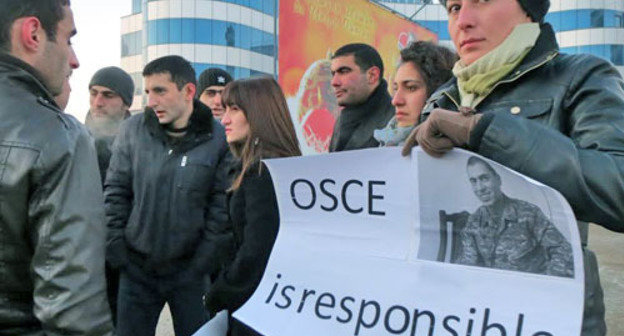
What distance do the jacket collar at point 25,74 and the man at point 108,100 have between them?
229cm

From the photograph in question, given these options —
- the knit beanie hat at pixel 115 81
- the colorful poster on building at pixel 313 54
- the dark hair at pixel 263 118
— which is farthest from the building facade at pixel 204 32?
the dark hair at pixel 263 118

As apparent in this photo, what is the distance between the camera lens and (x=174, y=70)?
3445 mm

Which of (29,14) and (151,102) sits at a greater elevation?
(29,14)

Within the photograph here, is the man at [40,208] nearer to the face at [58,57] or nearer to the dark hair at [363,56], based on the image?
the face at [58,57]

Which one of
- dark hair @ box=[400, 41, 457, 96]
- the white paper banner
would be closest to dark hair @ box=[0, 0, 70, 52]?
the white paper banner

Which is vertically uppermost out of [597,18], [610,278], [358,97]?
[597,18]

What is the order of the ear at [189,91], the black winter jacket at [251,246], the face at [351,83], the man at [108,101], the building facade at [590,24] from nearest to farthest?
the black winter jacket at [251,246] → the ear at [189,91] → the man at [108,101] → the face at [351,83] → the building facade at [590,24]

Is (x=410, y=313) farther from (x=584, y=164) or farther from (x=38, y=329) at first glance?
(x=38, y=329)

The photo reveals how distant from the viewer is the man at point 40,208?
1.41m

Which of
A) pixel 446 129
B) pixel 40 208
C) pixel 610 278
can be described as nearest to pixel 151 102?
pixel 40 208

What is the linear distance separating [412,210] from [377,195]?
0.10 m

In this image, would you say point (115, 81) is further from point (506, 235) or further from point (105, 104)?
point (506, 235)

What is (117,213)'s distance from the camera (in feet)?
10.2

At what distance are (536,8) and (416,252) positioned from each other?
681 mm
